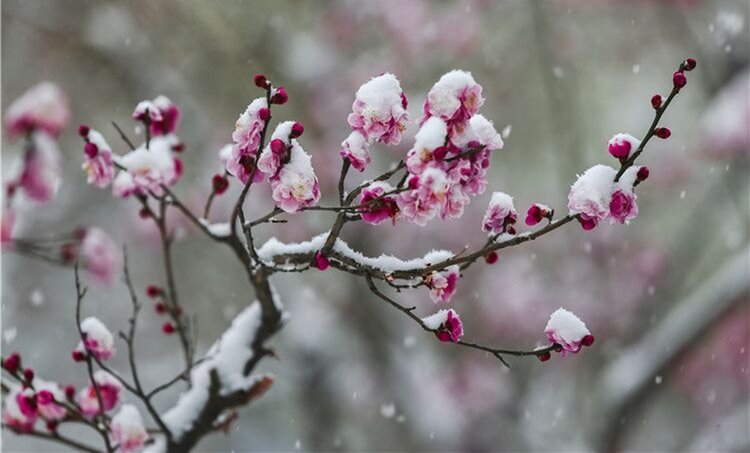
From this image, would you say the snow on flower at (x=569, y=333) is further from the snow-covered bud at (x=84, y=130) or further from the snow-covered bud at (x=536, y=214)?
the snow-covered bud at (x=84, y=130)

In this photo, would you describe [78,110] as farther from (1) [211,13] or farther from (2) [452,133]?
(2) [452,133]

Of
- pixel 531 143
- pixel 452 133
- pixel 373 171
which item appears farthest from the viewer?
pixel 531 143

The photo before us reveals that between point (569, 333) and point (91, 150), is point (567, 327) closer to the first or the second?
point (569, 333)

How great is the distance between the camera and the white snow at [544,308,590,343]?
133cm

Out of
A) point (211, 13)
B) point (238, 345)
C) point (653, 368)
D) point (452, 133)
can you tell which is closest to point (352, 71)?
point (211, 13)

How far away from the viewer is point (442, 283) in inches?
53.3

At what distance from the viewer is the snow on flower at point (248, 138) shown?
4.22ft

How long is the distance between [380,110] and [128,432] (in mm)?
880

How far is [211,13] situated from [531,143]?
4.60 m

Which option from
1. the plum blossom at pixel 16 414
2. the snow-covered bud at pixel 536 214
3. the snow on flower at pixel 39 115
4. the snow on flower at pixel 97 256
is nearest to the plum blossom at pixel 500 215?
the snow-covered bud at pixel 536 214

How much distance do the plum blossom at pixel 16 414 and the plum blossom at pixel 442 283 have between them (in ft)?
3.02

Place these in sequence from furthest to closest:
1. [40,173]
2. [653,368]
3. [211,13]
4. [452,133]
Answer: [211,13] < [653,368] < [40,173] < [452,133]

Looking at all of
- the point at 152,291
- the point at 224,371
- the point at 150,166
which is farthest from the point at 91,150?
the point at 224,371

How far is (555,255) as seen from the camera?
6.70m
